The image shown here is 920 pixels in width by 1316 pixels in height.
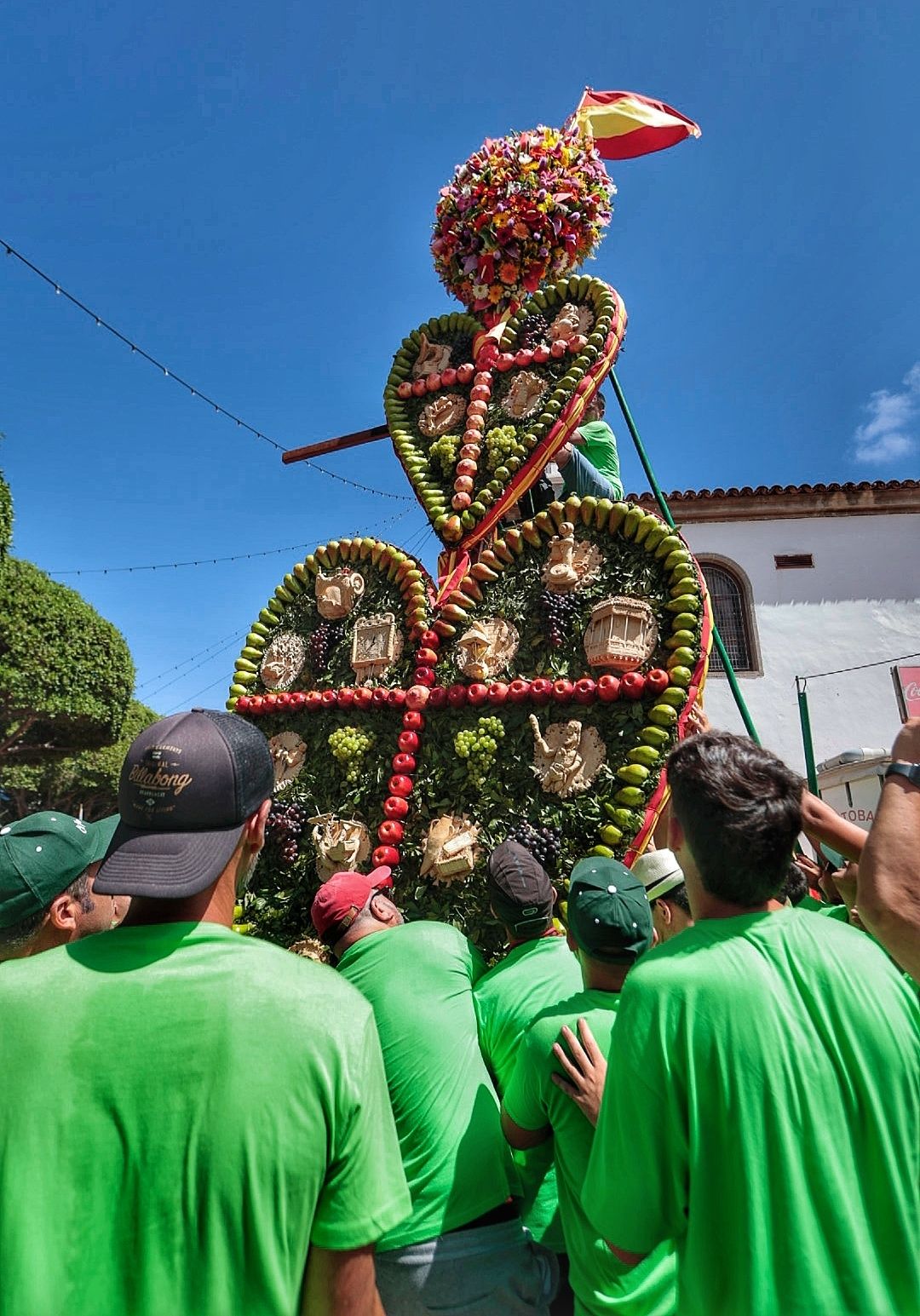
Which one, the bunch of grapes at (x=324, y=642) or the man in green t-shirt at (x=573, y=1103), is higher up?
the bunch of grapes at (x=324, y=642)

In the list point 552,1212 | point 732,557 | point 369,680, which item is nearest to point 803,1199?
point 552,1212

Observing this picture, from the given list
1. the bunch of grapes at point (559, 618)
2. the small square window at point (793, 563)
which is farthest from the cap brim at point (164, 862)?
the small square window at point (793, 563)

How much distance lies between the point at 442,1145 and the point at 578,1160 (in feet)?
1.09

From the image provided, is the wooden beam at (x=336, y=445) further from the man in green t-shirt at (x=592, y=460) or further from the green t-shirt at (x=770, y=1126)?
the green t-shirt at (x=770, y=1126)

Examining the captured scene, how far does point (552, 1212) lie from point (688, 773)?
4.61 feet

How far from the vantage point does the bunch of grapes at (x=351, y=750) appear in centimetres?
412

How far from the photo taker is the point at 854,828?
151 centimetres

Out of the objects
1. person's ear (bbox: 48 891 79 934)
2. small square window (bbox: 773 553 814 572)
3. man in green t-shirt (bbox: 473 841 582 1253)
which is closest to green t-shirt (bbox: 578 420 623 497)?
man in green t-shirt (bbox: 473 841 582 1253)

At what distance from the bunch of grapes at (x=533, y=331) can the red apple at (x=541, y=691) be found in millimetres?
2174

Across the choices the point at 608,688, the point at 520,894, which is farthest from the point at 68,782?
the point at 520,894

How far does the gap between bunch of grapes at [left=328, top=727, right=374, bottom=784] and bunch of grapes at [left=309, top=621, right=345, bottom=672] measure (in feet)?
1.78

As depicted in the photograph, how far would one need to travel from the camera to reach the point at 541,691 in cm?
373

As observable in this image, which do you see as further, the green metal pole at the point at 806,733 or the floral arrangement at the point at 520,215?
the green metal pole at the point at 806,733

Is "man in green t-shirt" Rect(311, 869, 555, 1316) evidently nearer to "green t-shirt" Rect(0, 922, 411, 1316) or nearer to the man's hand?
the man's hand
